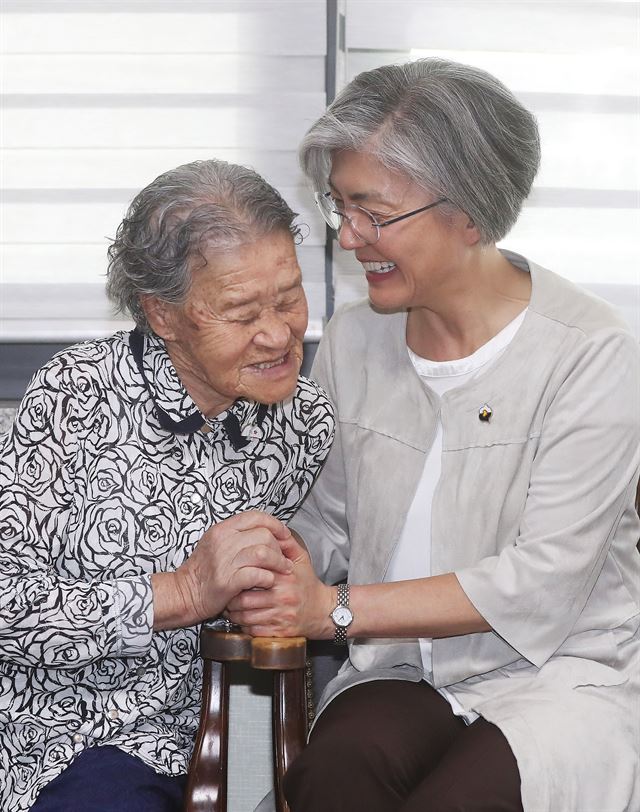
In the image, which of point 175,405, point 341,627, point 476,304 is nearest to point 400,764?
point 341,627

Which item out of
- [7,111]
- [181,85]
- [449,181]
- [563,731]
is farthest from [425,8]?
[563,731]

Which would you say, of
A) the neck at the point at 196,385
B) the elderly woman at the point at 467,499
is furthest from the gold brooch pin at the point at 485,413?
the neck at the point at 196,385

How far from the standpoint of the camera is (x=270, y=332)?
5.94ft

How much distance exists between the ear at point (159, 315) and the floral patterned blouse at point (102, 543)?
0.17 ft

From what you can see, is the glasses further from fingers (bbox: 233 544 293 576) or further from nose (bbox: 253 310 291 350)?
fingers (bbox: 233 544 293 576)

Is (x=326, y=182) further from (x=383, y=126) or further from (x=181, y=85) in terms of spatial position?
(x=181, y=85)

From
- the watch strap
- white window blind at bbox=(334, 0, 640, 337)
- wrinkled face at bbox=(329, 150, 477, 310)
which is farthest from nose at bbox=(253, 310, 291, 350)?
white window blind at bbox=(334, 0, 640, 337)

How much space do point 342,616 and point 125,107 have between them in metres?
1.40

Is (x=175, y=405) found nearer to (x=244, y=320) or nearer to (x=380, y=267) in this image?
(x=244, y=320)

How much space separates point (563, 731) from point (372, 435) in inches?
26.6

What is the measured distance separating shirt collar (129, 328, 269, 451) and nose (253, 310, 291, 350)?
0.62 feet

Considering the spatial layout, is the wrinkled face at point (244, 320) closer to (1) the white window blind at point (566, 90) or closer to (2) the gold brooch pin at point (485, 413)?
(2) the gold brooch pin at point (485, 413)

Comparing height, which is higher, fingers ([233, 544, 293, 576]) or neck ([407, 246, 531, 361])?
neck ([407, 246, 531, 361])

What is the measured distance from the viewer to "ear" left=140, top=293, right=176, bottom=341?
1858mm
